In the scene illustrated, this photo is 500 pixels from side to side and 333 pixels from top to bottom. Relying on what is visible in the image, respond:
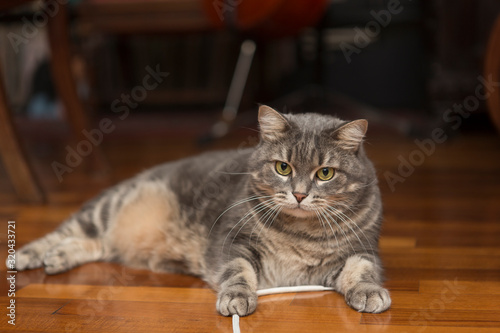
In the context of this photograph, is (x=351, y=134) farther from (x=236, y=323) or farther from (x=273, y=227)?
(x=236, y=323)

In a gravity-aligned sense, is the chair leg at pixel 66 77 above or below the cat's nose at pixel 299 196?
below

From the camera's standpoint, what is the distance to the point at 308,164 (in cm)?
125

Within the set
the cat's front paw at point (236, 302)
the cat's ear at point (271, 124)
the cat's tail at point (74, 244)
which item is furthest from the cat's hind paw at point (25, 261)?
the cat's ear at point (271, 124)

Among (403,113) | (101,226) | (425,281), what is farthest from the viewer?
(403,113)

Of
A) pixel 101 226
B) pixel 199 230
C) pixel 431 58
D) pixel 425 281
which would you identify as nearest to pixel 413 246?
pixel 425 281

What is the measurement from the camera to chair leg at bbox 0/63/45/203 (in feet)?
6.76

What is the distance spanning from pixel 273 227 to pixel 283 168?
15cm

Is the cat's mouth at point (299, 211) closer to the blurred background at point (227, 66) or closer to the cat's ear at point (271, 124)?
the cat's ear at point (271, 124)

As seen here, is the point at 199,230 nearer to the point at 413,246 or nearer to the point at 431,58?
the point at 413,246

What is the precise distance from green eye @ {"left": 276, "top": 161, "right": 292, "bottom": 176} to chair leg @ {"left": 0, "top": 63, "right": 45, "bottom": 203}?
1.21 m

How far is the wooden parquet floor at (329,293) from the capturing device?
45.9 inches

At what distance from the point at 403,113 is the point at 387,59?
0.50 meters

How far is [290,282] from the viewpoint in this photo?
1.35m

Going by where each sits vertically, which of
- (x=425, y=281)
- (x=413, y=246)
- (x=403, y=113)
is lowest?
(x=403, y=113)
